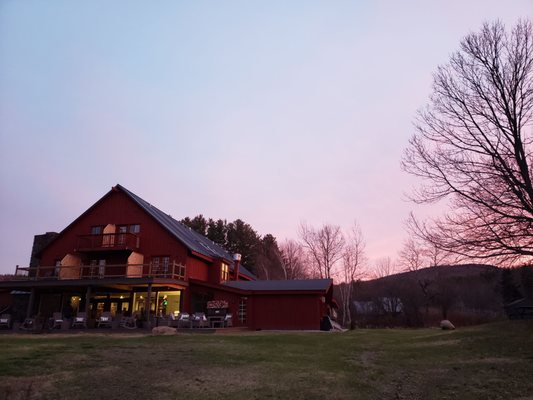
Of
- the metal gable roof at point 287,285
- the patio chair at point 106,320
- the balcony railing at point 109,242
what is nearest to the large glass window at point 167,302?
the balcony railing at point 109,242

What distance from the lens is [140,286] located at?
1144 inches

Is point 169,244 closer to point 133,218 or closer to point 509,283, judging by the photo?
point 133,218

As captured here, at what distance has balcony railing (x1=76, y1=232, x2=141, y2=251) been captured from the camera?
1211 inches

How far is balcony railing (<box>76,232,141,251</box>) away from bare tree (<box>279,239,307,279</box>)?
1256 inches

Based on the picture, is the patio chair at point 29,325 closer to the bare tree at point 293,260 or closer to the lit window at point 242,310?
the lit window at point 242,310

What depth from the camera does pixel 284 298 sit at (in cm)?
3077

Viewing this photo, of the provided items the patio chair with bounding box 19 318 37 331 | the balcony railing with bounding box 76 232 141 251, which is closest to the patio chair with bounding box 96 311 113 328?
the patio chair with bounding box 19 318 37 331

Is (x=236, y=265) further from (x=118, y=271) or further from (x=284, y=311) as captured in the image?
(x=118, y=271)

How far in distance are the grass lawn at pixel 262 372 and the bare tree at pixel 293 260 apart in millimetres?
46878

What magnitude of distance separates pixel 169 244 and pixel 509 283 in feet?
154

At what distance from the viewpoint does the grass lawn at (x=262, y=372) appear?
7.97 metres

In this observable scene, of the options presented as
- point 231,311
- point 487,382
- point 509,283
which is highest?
point 509,283

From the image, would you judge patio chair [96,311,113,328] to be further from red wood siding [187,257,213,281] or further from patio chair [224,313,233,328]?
red wood siding [187,257,213,281]

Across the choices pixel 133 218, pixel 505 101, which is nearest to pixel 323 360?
pixel 505 101
